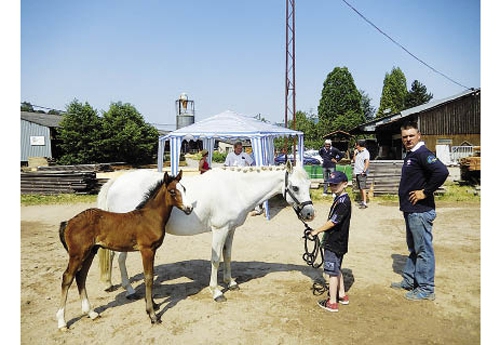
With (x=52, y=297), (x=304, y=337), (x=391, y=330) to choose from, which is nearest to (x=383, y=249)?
(x=391, y=330)

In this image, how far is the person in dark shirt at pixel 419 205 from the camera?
13.1ft

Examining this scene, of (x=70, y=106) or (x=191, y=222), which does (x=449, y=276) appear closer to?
(x=191, y=222)

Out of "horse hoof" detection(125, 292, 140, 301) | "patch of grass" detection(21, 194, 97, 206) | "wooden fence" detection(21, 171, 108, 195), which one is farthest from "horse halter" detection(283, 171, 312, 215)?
"wooden fence" detection(21, 171, 108, 195)

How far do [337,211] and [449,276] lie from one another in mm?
2550

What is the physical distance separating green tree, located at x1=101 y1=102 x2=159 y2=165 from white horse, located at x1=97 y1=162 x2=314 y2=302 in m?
25.2

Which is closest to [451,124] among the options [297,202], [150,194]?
[297,202]

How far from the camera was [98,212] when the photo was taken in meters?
3.61

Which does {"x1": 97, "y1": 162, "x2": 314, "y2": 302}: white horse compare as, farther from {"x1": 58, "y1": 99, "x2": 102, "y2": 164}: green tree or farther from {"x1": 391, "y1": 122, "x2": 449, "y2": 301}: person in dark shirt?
{"x1": 58, "y1": 99, "x2": 102, "y2": 164}: green tree

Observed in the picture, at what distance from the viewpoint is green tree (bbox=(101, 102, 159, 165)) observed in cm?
2781

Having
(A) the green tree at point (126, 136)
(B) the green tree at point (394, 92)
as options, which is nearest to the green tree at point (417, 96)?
(B) the green tree at point (394, 92)

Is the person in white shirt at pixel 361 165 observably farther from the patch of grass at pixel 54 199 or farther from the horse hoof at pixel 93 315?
the patch of grass at pixel 54 199

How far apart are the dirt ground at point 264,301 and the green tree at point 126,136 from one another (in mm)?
22329

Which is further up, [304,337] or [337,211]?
[337,211]
